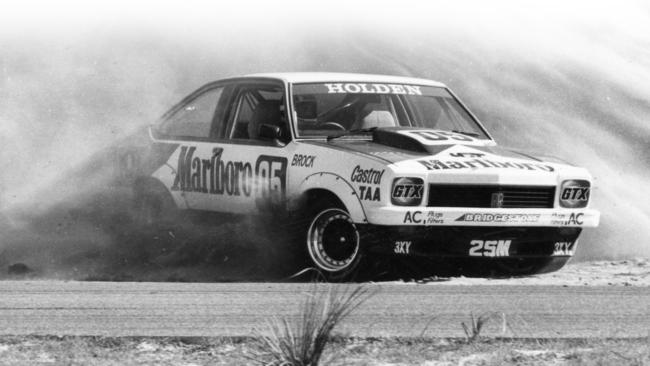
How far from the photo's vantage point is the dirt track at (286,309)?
20.4ft

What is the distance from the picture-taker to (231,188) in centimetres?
951

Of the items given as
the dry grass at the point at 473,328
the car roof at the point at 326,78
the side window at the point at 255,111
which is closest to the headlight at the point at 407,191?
the side window at the point at 255,111

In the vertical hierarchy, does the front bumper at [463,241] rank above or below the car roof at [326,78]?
below

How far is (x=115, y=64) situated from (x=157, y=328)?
14.5m

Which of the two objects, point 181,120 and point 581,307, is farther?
point 181,120

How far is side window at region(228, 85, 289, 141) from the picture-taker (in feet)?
31.6

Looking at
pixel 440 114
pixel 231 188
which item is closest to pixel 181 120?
pixel 231 188

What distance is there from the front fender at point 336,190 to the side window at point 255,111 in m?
0.69

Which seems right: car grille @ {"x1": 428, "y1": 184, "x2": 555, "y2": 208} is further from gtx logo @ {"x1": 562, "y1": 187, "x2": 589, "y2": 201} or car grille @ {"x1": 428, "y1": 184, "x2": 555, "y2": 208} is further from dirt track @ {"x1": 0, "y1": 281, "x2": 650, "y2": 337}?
dirt track @ {"x1": 0, "y1": 281, "x2": 650, "y2": 337}

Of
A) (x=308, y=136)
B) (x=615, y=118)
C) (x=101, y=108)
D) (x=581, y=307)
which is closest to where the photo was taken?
(x=581, y=307)

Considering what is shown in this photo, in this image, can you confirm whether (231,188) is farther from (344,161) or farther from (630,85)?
(630,85)

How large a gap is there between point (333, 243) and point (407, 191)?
2.25ft

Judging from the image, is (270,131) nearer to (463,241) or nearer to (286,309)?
(463,241)

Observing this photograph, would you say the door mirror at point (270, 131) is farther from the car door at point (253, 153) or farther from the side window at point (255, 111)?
the side window at point (255, 111)
